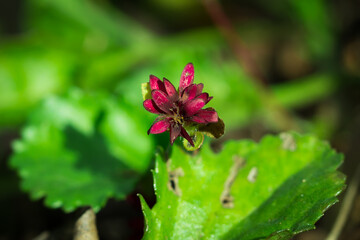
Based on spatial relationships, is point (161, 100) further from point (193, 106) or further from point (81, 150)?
point (81, 150)

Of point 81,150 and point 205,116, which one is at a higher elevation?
point 81,150

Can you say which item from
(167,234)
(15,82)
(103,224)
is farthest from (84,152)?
(15,82)

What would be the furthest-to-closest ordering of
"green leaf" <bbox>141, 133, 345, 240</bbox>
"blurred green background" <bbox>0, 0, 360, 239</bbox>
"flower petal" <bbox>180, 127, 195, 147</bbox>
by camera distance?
"blurred green background" <bbox>0, 0, 360, 239</bbox> → "green leaf" <bbox>141, 133, 345, 240</bbox> → "flower petal" <bbox>180, 127, 195, 147</bbox>

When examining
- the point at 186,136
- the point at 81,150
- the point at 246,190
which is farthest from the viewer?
the point at 81,150

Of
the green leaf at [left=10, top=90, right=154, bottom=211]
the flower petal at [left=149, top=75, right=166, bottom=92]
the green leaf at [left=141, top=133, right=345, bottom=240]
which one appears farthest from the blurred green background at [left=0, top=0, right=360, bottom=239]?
the flower petal at [left=149, top=75, right=166, bottom=92]

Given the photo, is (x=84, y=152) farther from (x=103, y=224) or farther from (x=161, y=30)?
(x=161, y=30)

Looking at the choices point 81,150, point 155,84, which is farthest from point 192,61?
point 155,84

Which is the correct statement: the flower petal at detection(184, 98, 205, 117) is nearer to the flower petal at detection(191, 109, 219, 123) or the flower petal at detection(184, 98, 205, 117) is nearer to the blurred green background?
the flower petal at detection(191, 109, 219, 123)

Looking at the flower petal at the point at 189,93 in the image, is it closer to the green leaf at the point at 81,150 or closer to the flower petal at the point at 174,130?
the flower petal at the point at 174,130
